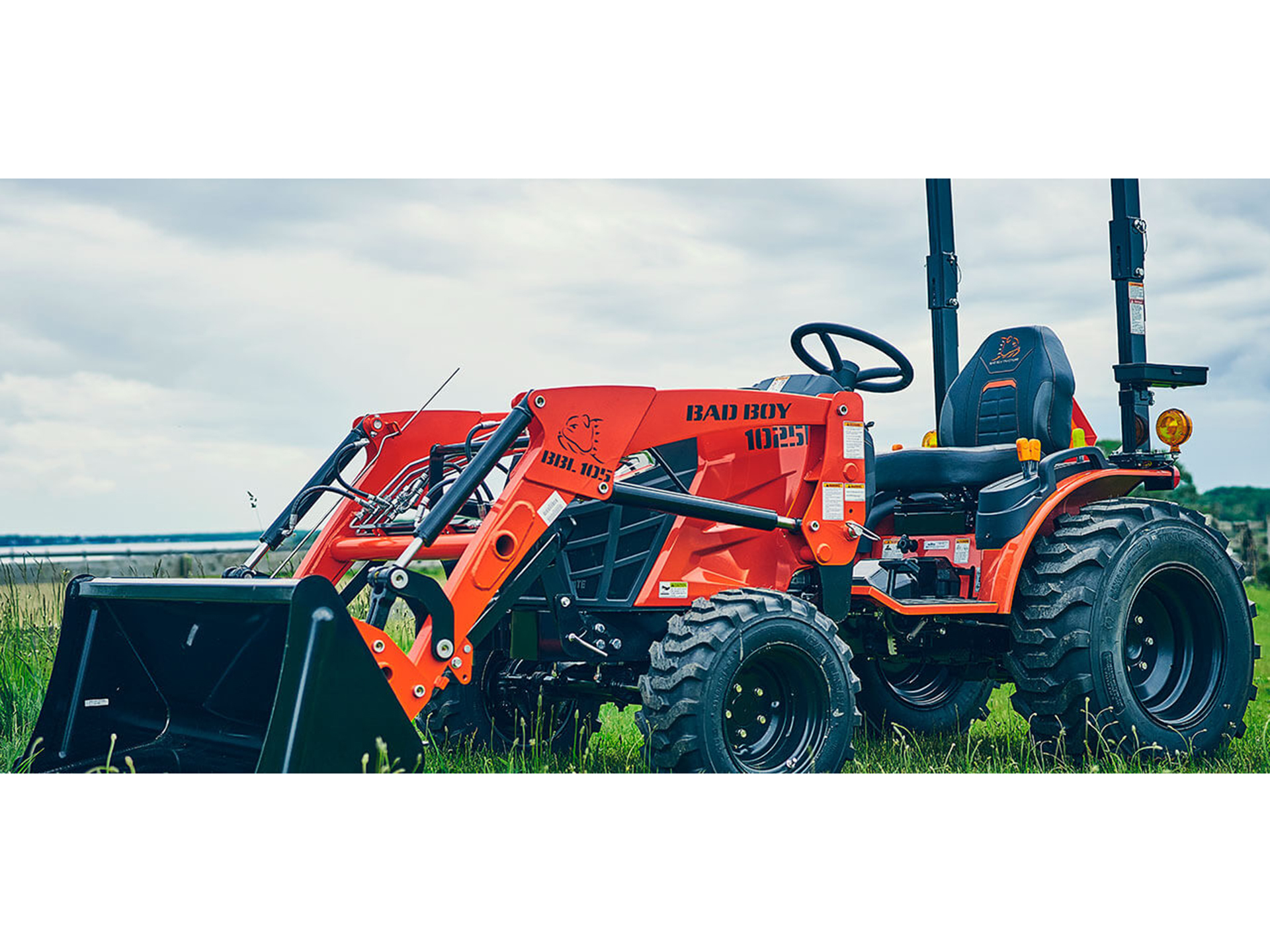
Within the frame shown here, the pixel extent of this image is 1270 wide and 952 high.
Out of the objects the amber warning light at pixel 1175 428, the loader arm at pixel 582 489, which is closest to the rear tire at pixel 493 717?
the loader arm at pixel 582 489

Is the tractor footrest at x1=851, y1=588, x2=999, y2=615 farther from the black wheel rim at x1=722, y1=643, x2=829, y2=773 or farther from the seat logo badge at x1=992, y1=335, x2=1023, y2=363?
the seat logo badge at x1=992, y1=335, x2=1023, y2=363

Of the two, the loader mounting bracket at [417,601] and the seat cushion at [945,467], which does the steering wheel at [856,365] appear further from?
the loader mounting bracket at [417,601]

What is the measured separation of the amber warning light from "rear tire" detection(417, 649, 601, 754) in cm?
330

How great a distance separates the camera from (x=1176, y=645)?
257 inches

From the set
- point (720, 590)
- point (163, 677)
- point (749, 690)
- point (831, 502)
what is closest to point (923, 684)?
point (831, 502)

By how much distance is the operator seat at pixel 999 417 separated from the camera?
6586 mm

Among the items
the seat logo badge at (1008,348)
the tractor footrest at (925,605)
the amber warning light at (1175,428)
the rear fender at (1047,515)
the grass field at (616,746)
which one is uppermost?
the seat logo badge at (1008,348)

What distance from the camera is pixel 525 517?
16.0 ft

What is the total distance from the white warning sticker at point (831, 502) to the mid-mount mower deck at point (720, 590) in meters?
0.02

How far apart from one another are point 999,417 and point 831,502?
1600 mm

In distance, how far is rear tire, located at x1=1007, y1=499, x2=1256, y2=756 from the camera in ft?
19.4

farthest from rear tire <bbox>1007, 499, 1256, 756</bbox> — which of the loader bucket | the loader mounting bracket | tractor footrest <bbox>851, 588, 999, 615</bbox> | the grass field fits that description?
the loader bucket

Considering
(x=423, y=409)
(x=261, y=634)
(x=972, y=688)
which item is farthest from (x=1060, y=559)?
(x=261, y=634)
